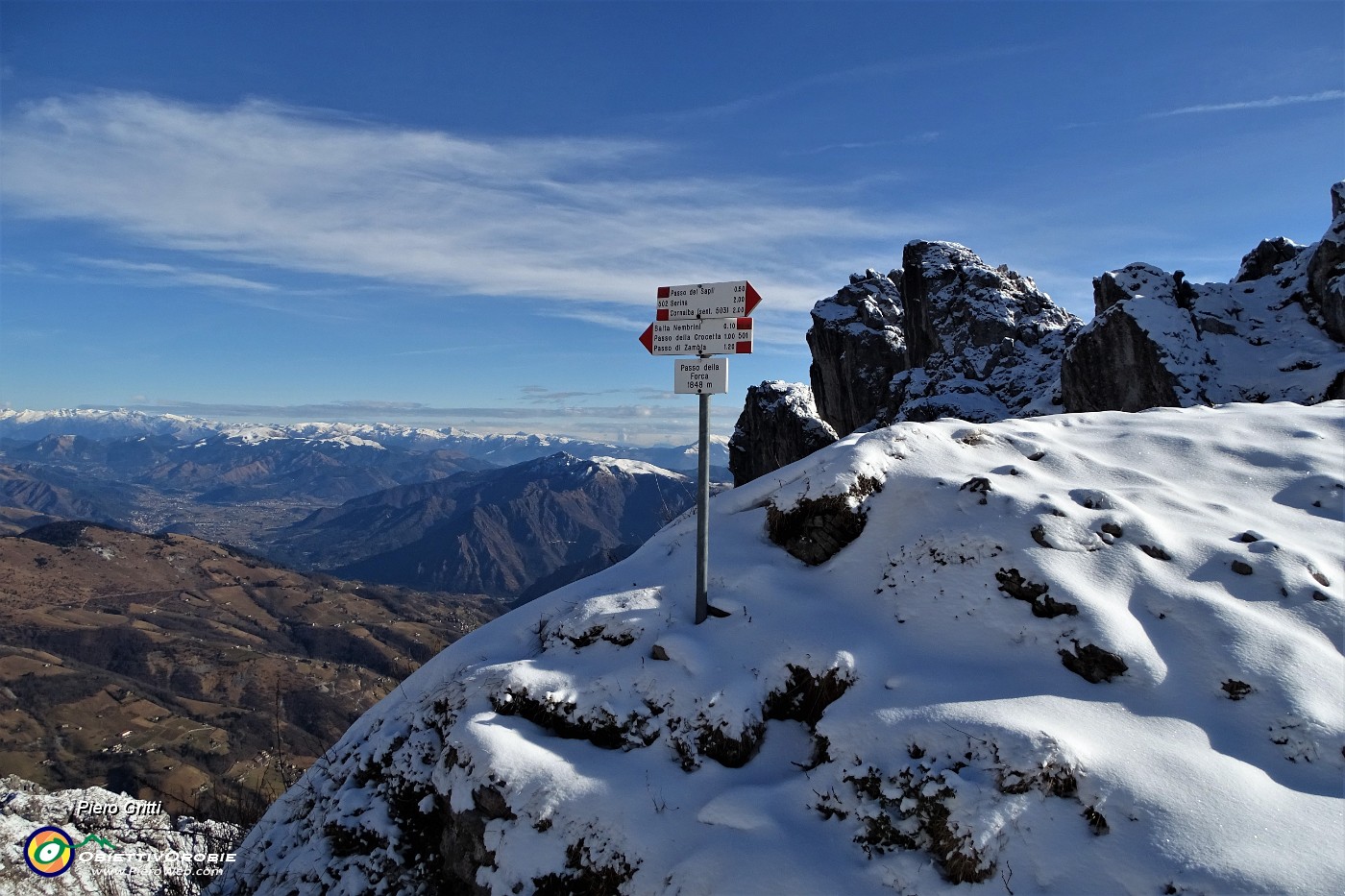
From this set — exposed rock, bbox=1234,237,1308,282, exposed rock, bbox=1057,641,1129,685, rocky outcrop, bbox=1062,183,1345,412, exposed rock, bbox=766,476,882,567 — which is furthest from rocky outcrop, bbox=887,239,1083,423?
exposed rock, bbox=1057,641,1129,685

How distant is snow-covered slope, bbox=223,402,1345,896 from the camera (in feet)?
20.6

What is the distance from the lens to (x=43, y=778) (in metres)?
128

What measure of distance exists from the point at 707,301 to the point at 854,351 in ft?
211

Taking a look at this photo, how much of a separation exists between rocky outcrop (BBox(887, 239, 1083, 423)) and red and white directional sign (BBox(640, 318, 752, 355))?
134 feet

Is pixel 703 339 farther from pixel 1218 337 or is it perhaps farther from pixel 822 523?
pixel 1218 337

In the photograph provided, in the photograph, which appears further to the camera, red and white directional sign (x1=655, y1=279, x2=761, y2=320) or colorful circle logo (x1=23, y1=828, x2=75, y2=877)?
colorful circle logo (x1=23, y1=828, x2=75, y2=877)

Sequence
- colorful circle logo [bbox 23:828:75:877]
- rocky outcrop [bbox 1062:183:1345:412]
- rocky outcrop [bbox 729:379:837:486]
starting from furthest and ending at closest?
1. rocky outcrop [bbox 729:379:837:486]
2. rocky outcrop [bbox 1062:183:1345:412]
3. colorful circle logo [bbox 23:828:75:877]

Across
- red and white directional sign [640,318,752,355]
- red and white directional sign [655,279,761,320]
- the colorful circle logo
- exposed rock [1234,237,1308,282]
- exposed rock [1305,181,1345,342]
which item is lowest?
the colorful circle logo

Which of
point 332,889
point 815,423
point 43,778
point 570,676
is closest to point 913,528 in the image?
point 570,676

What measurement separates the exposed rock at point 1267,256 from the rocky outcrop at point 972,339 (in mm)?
11101

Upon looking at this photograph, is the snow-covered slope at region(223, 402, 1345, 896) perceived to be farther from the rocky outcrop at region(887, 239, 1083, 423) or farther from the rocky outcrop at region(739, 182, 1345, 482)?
the rocky outcrop at region(887, 239, 1083, 423)

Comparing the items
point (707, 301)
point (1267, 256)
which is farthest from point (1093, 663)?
point (1267, 256)

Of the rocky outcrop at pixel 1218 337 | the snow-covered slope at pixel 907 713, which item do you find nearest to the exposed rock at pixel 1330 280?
the rocky outcrop at pixel 1218 337

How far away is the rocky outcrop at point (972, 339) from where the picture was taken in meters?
50.0
